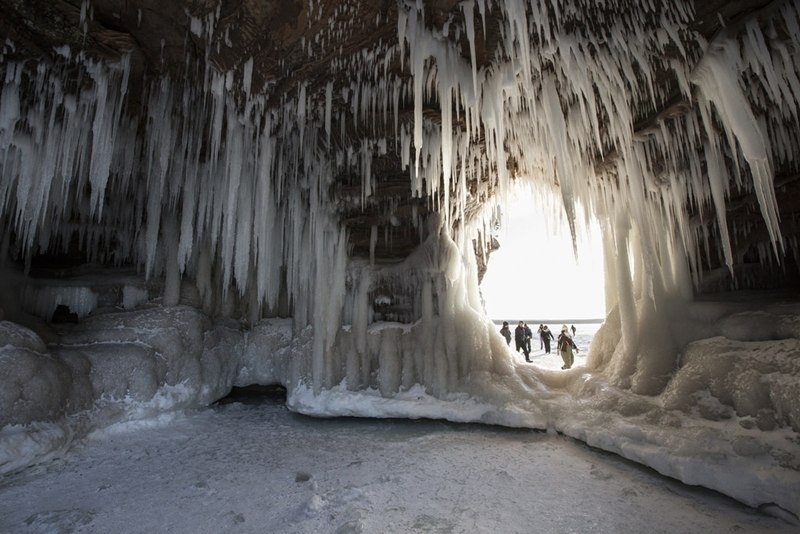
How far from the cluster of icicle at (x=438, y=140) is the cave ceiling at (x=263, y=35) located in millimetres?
90

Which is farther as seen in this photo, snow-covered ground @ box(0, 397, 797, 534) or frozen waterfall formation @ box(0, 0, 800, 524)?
frozen waterfall formation @ box(0, 0, 800, 524)

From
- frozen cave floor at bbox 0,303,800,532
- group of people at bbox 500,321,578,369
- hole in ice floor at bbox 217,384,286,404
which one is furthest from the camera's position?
group of people at bbox 500,321,578,369

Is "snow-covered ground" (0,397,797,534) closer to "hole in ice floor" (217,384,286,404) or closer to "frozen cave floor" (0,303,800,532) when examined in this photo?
"frozen cave floor" (0,303,800,532)

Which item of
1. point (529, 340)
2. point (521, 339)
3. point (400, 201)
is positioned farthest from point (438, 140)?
point (529, 340)

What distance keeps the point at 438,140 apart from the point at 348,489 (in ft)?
16.7

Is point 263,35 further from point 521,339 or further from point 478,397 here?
point 521,339

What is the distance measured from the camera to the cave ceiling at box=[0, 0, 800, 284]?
12.1 ft

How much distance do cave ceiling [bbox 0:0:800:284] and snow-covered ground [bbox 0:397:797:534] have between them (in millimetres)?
4723

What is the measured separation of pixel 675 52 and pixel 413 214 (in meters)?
5.21

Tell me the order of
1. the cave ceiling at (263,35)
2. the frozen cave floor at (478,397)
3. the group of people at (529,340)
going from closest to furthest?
the cave ceiling at (263,35) → the frozen cave floor at (478,397) → the group of people at (529,340)

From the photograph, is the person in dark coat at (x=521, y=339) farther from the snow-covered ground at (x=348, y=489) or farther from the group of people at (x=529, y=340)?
the snow-covered ground at (x=348, y=489)

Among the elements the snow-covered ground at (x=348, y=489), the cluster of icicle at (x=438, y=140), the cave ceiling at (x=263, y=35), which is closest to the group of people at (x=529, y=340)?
the cluster of icicle at (x=438, y=140)

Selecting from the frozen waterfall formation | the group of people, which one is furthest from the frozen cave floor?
the group of people

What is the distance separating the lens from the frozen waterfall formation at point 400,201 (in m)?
3.86
